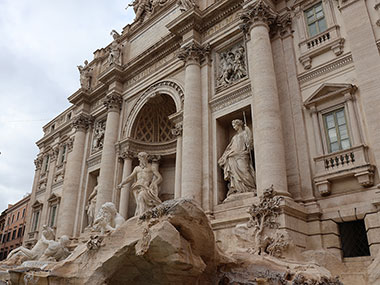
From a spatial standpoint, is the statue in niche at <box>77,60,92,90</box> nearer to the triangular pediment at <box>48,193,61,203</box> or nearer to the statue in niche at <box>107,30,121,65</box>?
the statue in niche at <box>107,30,121,65</box>

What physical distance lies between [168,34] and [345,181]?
1152 centimetres

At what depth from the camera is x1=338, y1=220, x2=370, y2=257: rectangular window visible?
31.7 ft

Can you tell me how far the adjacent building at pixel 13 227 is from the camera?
4045 cm

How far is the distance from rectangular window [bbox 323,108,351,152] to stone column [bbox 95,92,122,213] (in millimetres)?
11126

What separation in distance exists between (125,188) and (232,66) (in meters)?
7.86

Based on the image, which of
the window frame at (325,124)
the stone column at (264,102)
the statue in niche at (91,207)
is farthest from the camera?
the statue in niche at (91,207)

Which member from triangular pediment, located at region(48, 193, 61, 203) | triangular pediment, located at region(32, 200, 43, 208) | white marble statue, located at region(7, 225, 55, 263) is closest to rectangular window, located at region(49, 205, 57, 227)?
triangular pediment, located at region(48, 193, 61, 203)

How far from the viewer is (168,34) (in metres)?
17.6

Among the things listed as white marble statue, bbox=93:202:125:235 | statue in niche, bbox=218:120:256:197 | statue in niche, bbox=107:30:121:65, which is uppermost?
statue in niche, bbox=107:30:121:65

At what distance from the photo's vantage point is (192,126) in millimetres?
13984

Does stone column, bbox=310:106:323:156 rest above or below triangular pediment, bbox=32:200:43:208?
below

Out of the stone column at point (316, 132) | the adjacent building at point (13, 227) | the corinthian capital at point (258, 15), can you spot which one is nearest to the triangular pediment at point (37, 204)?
the adjacent building at point (13, 227)

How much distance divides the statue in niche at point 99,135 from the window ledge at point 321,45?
42.5 feet

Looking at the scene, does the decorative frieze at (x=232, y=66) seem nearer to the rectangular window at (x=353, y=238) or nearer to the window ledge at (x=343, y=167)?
the window ledge at (x=343, y=167)
